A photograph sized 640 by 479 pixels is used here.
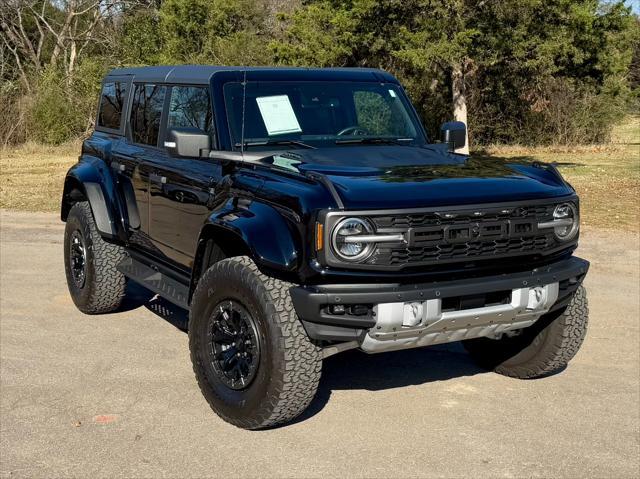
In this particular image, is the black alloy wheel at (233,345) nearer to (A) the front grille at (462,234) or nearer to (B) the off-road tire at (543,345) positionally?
(A) the front grille at (462,234)

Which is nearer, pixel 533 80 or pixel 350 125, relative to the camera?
pixel 350 125

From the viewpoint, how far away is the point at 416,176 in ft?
14.8

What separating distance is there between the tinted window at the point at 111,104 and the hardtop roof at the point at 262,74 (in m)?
0.41

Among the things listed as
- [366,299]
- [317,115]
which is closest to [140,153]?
[317,115]

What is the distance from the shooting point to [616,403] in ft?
16.7

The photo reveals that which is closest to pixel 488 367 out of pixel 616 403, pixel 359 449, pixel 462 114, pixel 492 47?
pixel 616 403

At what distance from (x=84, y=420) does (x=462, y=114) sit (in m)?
19.2

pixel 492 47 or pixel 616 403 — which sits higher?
pixel 492 47

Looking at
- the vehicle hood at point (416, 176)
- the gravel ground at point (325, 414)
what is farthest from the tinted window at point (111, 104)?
the vehicle hood at point (416, 176)

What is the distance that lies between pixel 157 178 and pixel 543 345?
105 inches

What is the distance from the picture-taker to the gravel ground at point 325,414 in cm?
418

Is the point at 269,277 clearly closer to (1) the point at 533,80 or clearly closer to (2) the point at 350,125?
(2) the point at 350,125

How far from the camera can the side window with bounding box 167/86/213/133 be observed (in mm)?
5426

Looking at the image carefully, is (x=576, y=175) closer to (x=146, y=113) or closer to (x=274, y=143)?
(x=146, y=113)
